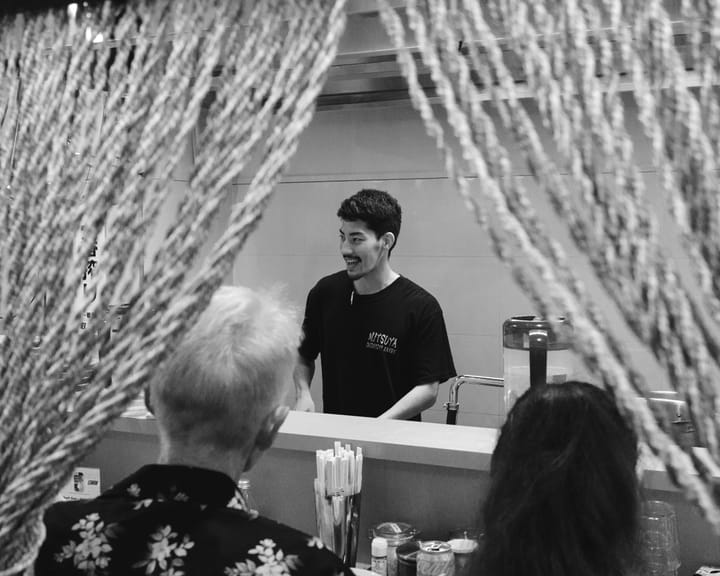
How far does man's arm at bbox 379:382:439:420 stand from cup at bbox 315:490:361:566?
892 mm

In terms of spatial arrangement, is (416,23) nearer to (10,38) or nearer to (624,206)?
(624,206)

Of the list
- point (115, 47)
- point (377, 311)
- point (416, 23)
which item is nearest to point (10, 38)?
point (115, 47)

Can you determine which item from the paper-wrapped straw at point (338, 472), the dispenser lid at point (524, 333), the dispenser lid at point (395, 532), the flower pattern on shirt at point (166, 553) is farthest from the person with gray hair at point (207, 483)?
the dispenser lid at point (524, 333)

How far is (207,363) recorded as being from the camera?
1006 mm

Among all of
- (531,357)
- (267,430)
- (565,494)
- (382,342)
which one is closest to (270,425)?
(267,430)

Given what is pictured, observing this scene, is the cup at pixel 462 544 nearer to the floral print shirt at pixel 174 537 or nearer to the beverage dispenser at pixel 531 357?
the beverage dispenser at pixel 531 357

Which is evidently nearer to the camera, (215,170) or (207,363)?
(215,170)

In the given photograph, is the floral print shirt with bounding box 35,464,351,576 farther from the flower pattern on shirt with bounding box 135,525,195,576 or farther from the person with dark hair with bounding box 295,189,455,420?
the person with dark hair with bounding box 295,189,455,420

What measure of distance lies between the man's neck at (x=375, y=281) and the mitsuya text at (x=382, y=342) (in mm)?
177

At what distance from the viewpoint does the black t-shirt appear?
283cm

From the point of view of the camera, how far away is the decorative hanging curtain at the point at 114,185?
0.59 meters

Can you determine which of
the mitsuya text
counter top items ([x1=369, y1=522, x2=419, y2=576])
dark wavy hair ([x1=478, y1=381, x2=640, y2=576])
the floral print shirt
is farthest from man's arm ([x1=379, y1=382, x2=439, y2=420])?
the floral print shirt

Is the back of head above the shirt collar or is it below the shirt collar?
above

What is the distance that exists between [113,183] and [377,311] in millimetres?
2292
